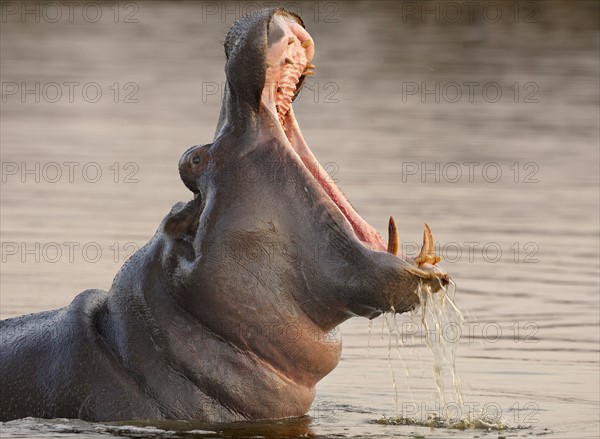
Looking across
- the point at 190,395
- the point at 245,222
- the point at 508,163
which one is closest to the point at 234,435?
the point at 190,395

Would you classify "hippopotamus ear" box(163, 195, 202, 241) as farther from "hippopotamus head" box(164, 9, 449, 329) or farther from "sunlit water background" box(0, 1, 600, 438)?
"sunlit water background" box(0, 1, 600, 438)

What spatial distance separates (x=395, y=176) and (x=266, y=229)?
886 centimetres

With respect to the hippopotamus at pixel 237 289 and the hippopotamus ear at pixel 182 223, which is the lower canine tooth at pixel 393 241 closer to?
the hippopotamus at pixel 237 289

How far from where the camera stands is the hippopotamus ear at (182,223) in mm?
6809

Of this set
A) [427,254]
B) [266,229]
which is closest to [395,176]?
[427,254]

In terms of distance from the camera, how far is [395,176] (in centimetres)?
1556

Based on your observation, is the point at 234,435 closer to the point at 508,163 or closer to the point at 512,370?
the point at 512,370

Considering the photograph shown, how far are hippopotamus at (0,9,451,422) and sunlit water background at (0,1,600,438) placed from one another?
0.15 meters

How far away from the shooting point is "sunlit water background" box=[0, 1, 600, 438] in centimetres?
859

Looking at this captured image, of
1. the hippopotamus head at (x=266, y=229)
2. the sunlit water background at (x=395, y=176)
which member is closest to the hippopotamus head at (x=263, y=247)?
the hippopotamus head at (x=266, y=229)

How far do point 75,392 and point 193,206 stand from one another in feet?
2.69

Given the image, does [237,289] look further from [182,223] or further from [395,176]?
[395,176]

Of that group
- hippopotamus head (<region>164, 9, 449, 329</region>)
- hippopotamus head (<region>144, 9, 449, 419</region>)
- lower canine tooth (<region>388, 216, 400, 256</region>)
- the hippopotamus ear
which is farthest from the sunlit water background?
lower canine tooth (<region>388, 216, 400, 256</region>)

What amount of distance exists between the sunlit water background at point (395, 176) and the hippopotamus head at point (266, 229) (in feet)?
1.87
